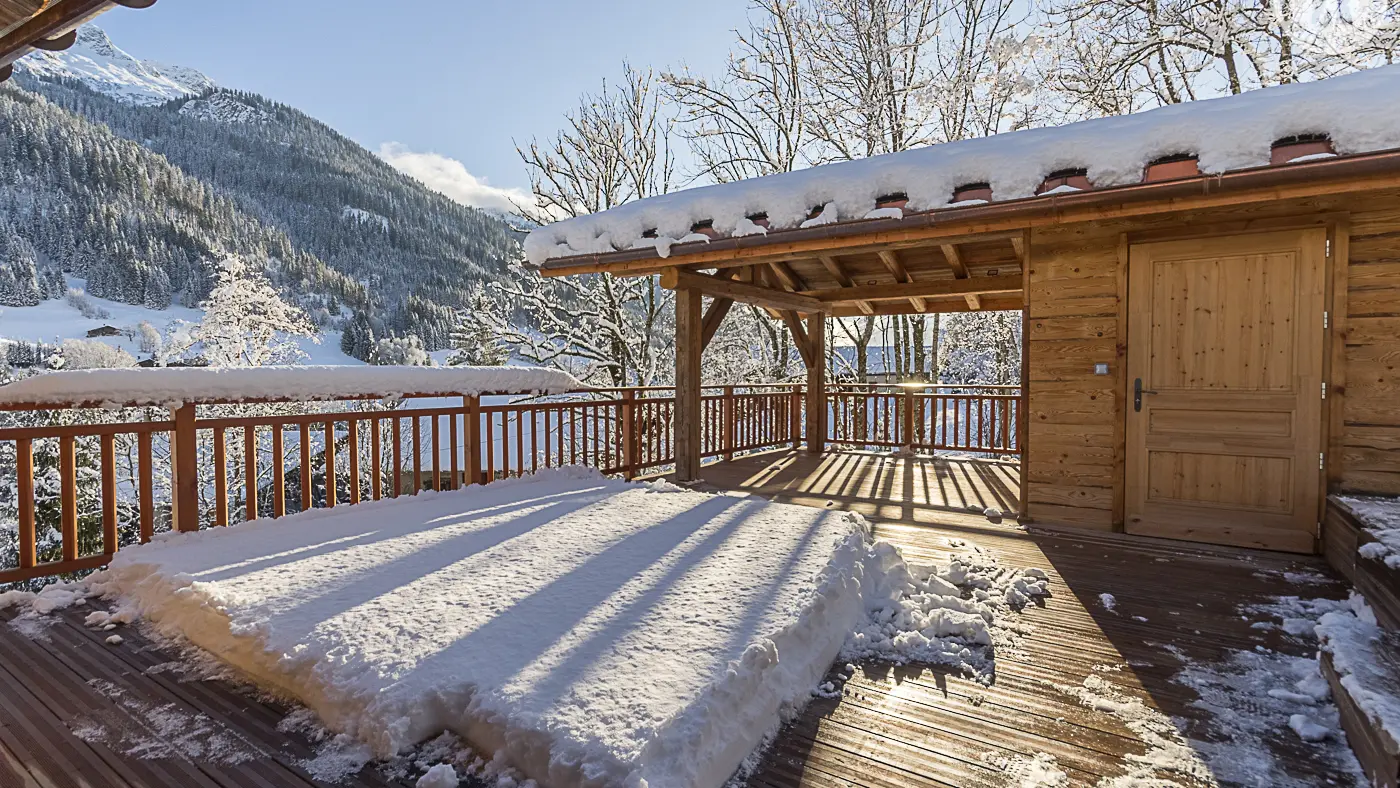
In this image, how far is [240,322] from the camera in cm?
1442

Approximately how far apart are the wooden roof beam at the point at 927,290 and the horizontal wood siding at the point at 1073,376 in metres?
2.42

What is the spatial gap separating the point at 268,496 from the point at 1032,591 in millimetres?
16667

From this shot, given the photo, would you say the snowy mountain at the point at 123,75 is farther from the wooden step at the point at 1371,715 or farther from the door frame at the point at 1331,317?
the wooden step at the point at 1371,715

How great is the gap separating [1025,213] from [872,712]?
310cm

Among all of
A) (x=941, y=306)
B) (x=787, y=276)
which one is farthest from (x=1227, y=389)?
(x=941, y=306)

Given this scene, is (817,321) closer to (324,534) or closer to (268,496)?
(324,534)

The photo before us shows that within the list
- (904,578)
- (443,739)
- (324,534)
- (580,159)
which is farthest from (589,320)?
(443,739)

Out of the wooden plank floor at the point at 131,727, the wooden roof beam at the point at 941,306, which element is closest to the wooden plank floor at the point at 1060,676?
the wooden plank floor at the point at 131,727

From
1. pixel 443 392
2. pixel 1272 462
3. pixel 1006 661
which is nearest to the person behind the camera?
pixel 1006 661

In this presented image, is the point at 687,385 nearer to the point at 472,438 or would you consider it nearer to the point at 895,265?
the point at 472,438

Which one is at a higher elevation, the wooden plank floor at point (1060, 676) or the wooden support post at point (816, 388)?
the wooden support post at point (816, 388)

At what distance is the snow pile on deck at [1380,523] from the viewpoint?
2.23 m

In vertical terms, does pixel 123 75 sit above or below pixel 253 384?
above

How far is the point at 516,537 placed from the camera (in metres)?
2.99
